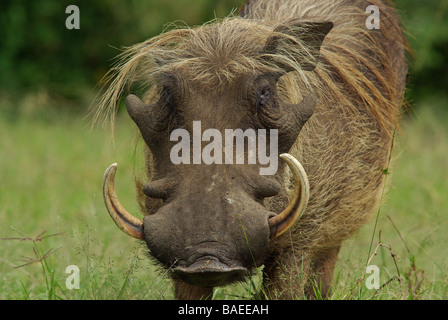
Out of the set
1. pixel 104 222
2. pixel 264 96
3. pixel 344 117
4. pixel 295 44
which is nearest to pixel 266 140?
pixel 264 96

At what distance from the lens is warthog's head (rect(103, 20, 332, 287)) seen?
2.54m

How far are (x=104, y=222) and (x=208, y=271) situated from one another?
9.06ft

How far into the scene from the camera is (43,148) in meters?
7.85

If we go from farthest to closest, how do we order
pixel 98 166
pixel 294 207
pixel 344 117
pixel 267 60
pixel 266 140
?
pixel 98 166 → pixel 344 117 → pixel 267 60 → pixel 266 140 → pixel 294 207

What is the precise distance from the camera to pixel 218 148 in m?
2.72

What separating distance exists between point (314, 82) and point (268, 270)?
88 centimetres

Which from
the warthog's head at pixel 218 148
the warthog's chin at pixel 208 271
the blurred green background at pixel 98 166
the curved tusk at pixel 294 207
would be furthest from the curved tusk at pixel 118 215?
the curved tusk at pixel 294 207

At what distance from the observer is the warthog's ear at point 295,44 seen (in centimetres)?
312

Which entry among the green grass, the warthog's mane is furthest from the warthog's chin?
the warthog's mane

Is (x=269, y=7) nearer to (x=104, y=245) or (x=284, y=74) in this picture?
(x=284, y=74)

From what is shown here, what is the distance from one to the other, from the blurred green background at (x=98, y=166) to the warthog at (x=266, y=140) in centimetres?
23

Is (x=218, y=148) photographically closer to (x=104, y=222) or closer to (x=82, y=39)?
(x=104, y=222)

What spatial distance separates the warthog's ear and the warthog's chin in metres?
0.99
